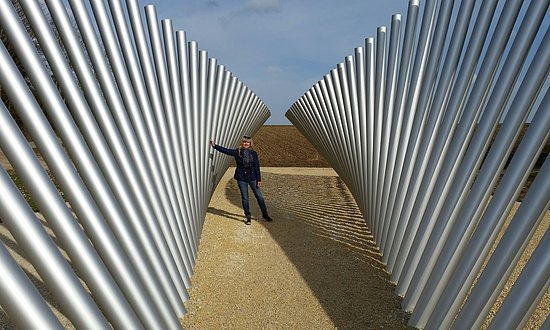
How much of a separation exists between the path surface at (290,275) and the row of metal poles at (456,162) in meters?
0.45

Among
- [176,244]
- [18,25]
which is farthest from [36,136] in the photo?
[176,244]

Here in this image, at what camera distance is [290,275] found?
5.11m

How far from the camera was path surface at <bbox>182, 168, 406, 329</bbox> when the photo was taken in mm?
3994

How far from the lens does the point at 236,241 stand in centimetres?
657

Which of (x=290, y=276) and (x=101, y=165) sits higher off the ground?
(x=101, y=165)

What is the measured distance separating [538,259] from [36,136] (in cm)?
278

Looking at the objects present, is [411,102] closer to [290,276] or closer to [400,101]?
[400,101]

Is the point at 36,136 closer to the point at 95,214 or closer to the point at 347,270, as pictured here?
the point at 95,214

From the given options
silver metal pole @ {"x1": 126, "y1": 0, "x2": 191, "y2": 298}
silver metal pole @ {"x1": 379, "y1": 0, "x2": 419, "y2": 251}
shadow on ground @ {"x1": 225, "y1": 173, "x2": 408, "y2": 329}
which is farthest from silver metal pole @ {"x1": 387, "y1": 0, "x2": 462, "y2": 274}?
silver metal pole @ {"x1": 126, "y1": 0, "x2": 191, "y2": 298}

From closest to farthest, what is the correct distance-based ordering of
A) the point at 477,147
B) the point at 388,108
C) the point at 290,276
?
the point at 477,147 < the point at 290,276 < the point at 388,108

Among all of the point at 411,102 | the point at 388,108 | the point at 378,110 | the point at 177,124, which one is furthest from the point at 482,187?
the point at 177,124

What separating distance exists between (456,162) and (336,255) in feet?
9.18

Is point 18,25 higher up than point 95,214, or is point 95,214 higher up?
point 18,25

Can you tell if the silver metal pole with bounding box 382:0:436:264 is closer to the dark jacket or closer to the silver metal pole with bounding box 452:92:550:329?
the silver metal pole with bounding box 452:92:550:329
